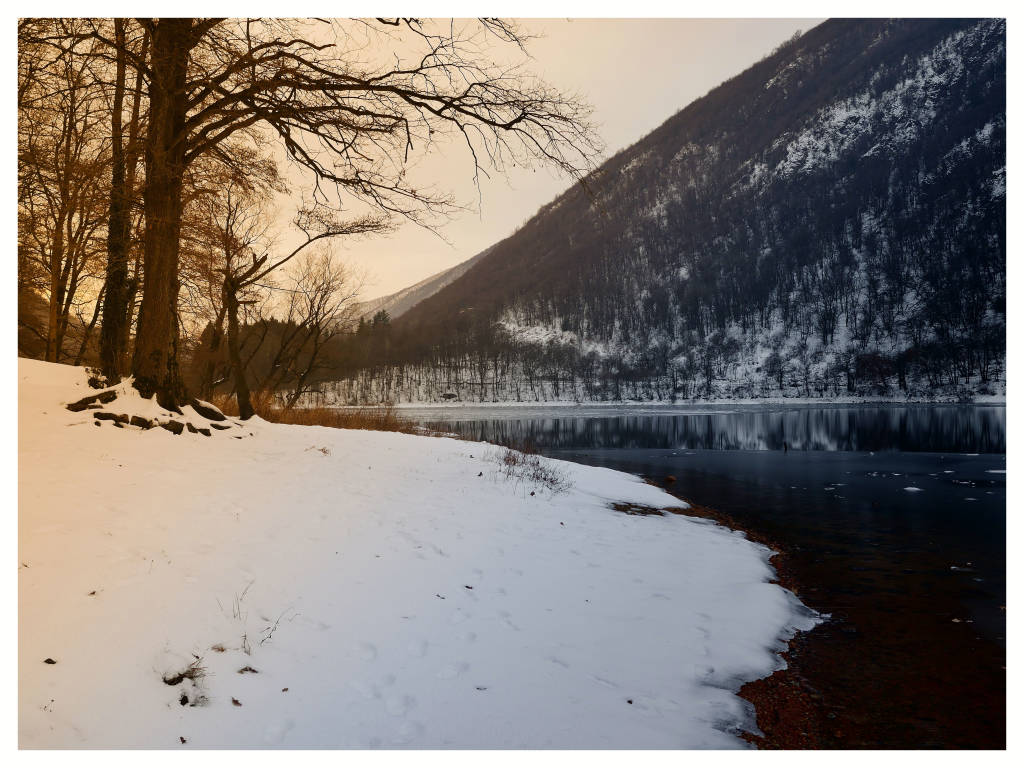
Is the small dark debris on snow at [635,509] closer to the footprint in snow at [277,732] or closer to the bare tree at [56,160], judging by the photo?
the footprint in snow at [277,732]

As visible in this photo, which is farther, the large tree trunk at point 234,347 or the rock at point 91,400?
the large tree trunk at point 234,347

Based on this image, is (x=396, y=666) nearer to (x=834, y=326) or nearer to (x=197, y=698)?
(x=197, y=698)

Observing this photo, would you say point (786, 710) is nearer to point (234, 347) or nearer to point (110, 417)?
point (110, 417)

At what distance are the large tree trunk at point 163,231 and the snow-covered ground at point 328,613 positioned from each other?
71 cm

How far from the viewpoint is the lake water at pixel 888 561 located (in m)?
5.06

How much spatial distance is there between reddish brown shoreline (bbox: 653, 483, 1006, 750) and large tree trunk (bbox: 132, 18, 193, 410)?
9573 mm

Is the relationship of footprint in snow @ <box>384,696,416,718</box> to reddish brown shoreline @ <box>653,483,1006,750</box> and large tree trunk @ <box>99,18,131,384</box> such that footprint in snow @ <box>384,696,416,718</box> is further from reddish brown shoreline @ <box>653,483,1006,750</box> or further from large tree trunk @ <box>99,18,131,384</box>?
large tree trunk @ <box>99,18,131,384</box>

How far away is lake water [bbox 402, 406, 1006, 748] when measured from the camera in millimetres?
5062

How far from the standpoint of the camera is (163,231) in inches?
363

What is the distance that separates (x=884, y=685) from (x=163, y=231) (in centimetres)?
1157

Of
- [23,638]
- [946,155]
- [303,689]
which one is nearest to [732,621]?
[303,689]

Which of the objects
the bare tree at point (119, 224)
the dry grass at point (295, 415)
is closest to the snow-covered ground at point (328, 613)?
the bare tree at point (119, 224)

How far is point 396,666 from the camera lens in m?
4.58

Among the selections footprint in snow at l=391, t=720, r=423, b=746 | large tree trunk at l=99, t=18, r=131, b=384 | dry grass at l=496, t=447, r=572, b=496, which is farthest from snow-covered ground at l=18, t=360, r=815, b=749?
dry grass at l=496, t=447, r=572, b=496
